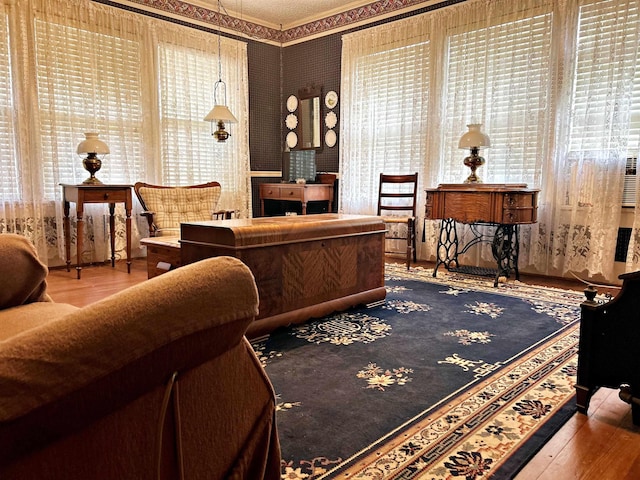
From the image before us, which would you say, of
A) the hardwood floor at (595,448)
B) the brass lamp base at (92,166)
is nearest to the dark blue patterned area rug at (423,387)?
the hardwood floor at (595,448)

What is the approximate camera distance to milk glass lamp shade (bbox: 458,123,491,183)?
173 inches

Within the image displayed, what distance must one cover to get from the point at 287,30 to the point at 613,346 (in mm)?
6003

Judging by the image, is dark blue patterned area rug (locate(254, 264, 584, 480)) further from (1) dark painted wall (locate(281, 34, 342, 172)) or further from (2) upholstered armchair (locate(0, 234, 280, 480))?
(1) dark painted wall (locate(281, 34, 342, 172))

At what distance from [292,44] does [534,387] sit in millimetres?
5744

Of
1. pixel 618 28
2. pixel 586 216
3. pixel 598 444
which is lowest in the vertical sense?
pixel 598 444

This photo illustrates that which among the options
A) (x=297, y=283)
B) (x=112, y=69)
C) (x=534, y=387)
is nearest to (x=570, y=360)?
(x=534, y=387)

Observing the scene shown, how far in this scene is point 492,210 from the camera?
4.02 meters

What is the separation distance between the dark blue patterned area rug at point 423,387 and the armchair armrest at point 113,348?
94cm

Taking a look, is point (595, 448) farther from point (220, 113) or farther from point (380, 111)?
point (380, 111)

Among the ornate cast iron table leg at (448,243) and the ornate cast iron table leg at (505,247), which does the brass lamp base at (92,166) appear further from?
the ornate cast iron table leg at (505,247)

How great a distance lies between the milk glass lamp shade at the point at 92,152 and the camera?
4551 mm

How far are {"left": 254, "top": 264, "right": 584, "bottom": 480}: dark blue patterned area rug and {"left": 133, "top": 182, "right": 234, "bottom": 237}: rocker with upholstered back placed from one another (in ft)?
7.35

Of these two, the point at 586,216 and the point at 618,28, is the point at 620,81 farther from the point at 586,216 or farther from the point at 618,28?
the point at 586,216

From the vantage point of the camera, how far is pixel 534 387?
2.12 meters
